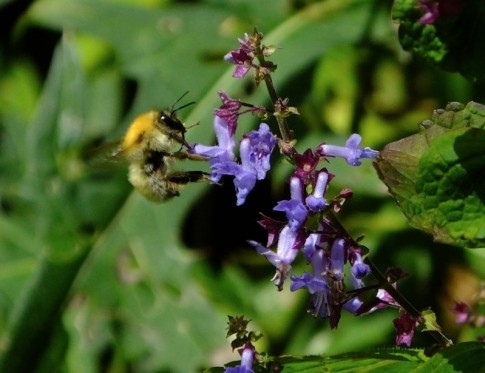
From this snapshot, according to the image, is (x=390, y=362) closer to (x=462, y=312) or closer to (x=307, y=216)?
(x=307, y=216)

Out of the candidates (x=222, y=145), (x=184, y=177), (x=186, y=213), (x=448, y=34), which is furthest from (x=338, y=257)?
(x=186, y=213)

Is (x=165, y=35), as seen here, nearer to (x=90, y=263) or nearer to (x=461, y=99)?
(x=90, y=263)

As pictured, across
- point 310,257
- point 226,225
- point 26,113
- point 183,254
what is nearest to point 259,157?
point 310,257

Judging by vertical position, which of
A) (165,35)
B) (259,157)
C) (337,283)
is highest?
(165,35)

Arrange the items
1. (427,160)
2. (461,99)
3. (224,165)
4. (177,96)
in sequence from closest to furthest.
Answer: (427,160), (224,165), (461,99), (177,96)

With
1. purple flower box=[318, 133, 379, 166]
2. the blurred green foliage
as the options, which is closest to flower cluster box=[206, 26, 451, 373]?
purple flower box=[318, 133, 379, 166]

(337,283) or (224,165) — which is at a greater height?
(224,165)

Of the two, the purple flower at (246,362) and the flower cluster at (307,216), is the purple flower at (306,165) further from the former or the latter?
the purple flower at (246,362)
